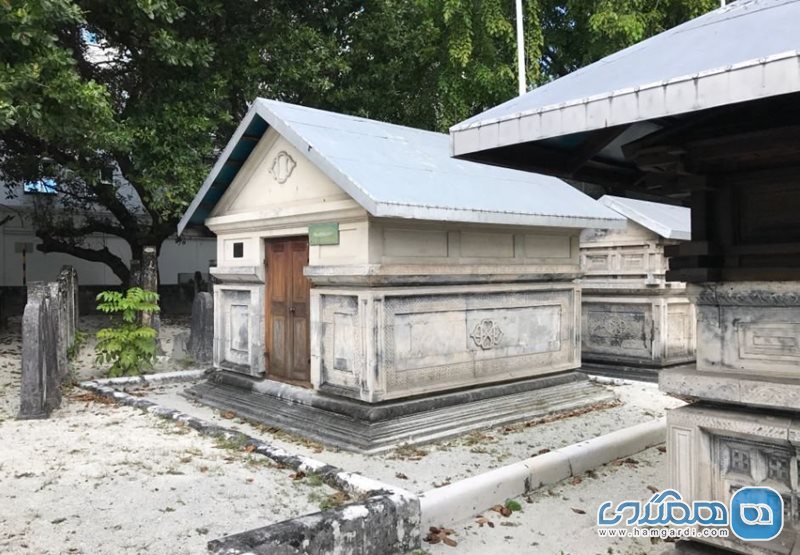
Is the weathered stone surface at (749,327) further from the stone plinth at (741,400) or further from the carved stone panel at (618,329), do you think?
the carved stone panel at (618,329)

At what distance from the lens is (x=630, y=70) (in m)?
3.51

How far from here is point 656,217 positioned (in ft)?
36.1

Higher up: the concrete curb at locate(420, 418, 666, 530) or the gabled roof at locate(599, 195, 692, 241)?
the gabled roof at locate(599, 195, 692, 241)

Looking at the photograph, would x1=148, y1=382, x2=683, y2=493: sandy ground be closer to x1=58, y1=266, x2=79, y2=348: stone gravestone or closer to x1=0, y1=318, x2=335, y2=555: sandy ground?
x1=0, y1=318, x2=335, y2=555: sandy ground

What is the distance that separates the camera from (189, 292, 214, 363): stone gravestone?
40.8 ft

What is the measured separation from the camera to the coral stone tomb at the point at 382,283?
7098mm

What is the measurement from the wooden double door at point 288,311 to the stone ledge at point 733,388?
202 inches

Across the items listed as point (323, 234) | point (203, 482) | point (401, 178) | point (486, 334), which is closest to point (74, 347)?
point (323, 234)

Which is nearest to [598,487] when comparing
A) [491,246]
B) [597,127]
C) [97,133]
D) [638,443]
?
[638,443]

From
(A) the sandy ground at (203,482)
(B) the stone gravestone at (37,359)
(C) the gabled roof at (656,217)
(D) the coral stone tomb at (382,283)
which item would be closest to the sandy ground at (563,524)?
(A) the sandy ground at (203,482)

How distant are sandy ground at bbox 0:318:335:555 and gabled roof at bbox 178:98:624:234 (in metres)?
2.97

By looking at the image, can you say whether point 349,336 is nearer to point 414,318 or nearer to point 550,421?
point 414,318

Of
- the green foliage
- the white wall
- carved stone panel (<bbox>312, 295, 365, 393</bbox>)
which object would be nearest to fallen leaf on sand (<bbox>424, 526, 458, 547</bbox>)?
carved stone panel (<bbox>312, 295, 365, 393</bbox>)

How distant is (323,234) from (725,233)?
4720 millimetres
